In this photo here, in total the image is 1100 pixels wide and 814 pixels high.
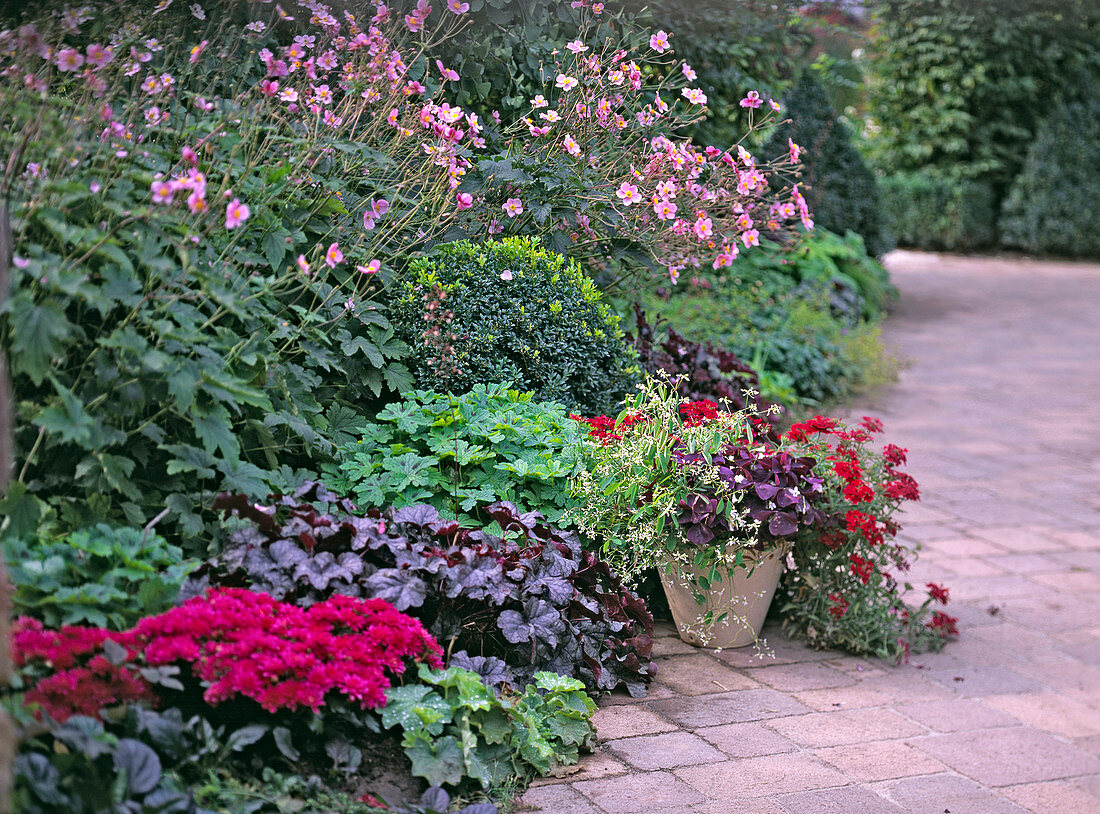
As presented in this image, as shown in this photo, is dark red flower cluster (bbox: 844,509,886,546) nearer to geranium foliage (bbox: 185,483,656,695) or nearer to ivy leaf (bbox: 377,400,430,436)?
geranium foliage (bbox: 185,483,656,695)

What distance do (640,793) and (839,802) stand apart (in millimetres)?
525

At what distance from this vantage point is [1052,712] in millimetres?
3336

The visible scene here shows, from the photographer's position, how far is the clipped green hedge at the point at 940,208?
14.9m

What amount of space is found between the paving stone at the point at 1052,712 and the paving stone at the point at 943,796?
62 centimetres

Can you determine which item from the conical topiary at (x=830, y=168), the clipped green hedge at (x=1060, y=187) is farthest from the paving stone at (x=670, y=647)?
the clipped green hedge at (x=1060, y=187)

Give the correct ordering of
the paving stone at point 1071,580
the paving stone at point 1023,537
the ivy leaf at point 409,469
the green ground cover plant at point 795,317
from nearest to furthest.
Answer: the ivy leaf at point 409,469, the paving stone at point 1071,580, the paving stone at point 1023,537, the green ground cover plant at point 795,317

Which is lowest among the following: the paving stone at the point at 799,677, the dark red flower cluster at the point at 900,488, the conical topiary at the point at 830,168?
the paving stone at the point at 799,677

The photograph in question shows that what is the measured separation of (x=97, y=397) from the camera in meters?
2.33

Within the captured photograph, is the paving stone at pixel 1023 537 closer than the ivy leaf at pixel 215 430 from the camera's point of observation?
No

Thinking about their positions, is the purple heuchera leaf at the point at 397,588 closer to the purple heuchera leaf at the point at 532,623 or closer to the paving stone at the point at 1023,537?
the purple heuchera leaf at the point at 532,623

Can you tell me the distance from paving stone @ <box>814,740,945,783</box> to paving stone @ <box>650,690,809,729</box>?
22 centimetres

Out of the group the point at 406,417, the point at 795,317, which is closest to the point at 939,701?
the point at 406,417

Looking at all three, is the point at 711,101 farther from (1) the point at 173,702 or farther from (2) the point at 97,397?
(1) the point at 173,702

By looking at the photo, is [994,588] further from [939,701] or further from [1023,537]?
[939,701]
